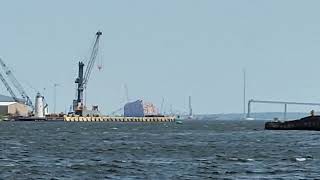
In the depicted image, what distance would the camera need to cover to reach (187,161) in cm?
8069

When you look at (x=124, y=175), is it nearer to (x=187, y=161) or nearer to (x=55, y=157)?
(x=187, y=161)

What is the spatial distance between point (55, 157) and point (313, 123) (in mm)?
115402

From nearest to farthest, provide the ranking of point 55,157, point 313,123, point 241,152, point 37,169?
point 37,169 → point 55,157 → point 241,152 → point 313,123

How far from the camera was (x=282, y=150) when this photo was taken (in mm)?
102438

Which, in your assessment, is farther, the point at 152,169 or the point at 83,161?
the point at 83,161

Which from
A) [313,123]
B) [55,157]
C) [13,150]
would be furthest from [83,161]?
[313,123]

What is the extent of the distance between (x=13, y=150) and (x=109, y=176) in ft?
120

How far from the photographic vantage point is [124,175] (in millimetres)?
65562

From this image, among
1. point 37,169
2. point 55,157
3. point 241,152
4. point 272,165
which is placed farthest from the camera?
point 241,152

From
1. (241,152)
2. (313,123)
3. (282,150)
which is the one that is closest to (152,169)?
(241,152)

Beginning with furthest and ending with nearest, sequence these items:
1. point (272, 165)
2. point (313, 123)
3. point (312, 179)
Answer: point (313, 123), point (272, 165), point (312, 179)

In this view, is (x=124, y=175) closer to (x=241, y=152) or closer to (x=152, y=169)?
(x=152, y=169)

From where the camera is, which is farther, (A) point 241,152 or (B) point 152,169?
(A) point 241,152

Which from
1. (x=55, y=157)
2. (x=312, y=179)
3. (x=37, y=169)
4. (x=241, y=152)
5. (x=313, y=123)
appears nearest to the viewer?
(x=312, y=179)
